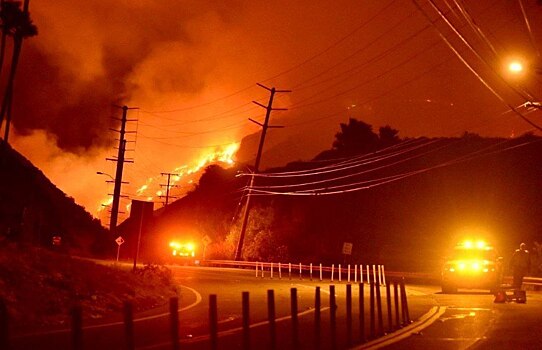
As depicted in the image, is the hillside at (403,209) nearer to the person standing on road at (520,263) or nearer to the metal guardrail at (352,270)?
the metal guardrail at (352,270)

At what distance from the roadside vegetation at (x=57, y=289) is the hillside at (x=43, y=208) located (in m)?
19.5

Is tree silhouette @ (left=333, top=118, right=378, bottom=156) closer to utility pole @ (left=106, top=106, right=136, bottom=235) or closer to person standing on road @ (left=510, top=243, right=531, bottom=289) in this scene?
utility pole @ (left=106, top=106, right=136, bottom=235)

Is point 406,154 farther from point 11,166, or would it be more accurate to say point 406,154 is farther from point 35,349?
point 35,349

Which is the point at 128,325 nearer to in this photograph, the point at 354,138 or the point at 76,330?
the point at 76,330

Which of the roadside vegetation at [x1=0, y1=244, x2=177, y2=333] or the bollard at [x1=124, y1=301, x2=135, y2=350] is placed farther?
the roadside vegetation at [x1=0, y1=244, x2=177, y2=333]

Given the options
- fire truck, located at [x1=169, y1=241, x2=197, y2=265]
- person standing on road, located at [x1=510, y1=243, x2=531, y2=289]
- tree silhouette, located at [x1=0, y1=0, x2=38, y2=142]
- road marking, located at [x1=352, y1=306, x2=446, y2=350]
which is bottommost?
road marking, located at [x1=352, y1=306, x2=446, y2=350]

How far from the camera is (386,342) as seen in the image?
14141 millimetres

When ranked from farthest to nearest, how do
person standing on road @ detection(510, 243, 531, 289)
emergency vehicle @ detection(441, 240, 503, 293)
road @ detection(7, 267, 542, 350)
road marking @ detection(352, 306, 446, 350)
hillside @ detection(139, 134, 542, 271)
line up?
hillside @ detection(139, 134, 542, 271), emergency vehicle @ detection(441, 240, 503, 293), person standing on road @ detection(510, 243, 531, 289), road marking @ detection(352, 306, 446, 350), road @ detection(7, 267, 542, 350)

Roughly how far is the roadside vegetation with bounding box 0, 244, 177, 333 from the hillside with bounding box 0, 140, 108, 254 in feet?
64.0

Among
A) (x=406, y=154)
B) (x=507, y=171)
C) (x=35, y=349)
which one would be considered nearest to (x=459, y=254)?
(x=35, y=349)

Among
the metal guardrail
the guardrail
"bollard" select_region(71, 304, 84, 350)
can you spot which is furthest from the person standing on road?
the guardrail

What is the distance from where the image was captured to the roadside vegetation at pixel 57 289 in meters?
17.9

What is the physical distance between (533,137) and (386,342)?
6547cm

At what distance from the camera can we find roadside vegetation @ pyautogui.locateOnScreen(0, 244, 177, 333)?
17.9m
